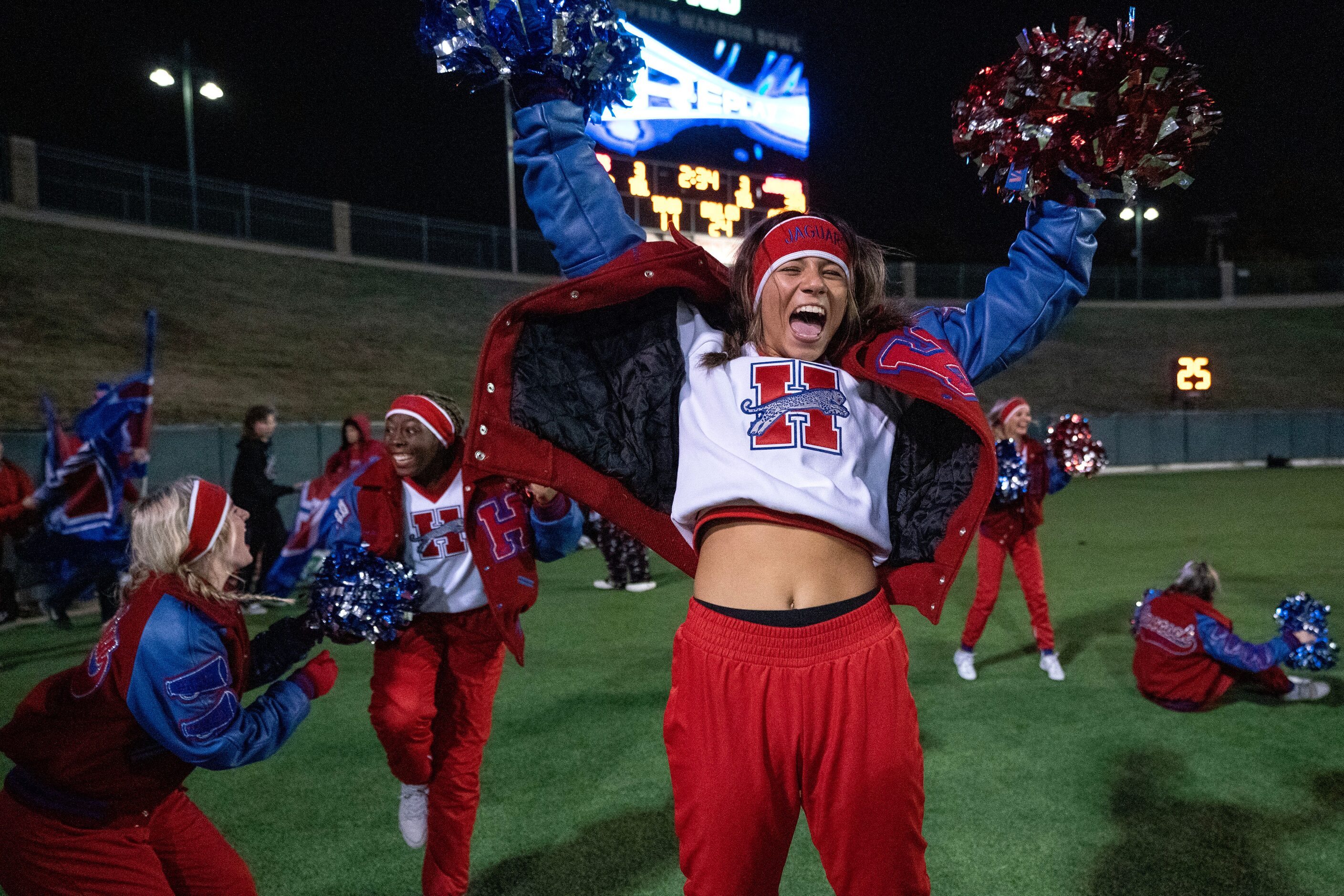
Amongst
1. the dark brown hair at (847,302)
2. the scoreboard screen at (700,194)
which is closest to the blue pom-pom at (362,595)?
the dark brown hair at (847,302)

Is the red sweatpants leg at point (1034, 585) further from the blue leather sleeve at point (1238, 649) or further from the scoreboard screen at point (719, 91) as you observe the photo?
the scoreboard screen at point (719, 91)

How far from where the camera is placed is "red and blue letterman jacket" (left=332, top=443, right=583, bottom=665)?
3.20 meters

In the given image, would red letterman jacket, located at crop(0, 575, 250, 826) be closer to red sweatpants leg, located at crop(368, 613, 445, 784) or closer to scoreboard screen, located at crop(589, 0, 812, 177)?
red sweatpants leg, located at crop(368, 613, 445, 784)

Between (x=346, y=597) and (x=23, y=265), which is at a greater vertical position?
(x=23, y=265)

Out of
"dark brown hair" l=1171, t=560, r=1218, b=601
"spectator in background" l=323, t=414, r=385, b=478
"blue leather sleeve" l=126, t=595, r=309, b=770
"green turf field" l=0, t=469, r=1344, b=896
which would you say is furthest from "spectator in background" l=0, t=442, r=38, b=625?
"dark brown hair" l=1171, t=560, r=1218, b=601

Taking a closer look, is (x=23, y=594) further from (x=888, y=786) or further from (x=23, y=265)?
(x=23, y=265)

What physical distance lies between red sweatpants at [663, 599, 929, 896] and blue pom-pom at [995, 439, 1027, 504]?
4071 mm

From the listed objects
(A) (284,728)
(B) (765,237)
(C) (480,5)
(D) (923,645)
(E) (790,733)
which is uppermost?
(C) (480,5)

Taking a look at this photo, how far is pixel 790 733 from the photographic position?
185 centimetres

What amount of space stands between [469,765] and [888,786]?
1.88 meters

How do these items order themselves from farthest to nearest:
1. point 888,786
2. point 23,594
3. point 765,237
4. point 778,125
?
point 778,125
point 23,594
point 765,237
point 888,786

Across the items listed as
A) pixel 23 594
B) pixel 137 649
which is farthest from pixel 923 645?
pixel 23 594

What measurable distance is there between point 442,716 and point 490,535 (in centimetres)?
72

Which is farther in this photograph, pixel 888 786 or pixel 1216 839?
pixel 1216 839
